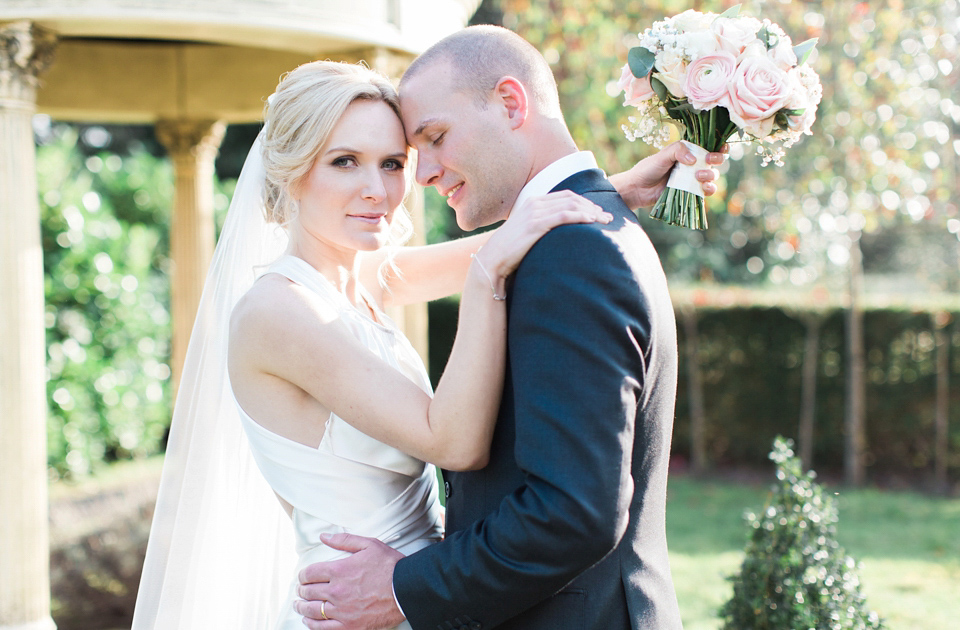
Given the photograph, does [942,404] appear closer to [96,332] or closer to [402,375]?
[402,375]

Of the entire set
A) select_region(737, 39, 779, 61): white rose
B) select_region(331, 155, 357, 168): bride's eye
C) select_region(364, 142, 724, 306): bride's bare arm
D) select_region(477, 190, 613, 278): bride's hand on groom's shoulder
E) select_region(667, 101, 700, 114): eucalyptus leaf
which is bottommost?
select_region(477, 190, 613, 278): bride's hand on groom's shoulder

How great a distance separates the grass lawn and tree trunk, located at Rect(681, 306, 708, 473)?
393mm

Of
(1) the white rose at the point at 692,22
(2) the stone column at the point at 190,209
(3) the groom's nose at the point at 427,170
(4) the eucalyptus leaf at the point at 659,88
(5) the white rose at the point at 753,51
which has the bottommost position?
(3) the groom's nose at the point at 427,170

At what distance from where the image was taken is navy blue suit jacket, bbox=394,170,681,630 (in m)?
1.86

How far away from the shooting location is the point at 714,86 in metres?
2.22

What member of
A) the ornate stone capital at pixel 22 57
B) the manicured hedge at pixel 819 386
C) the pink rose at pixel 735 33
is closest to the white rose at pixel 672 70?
the pink rose at pixel 735 33

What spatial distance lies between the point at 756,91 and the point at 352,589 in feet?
5.54

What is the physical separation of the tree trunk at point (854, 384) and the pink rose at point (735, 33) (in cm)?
923

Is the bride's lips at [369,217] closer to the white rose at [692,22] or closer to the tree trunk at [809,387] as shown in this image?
the white rose at [692,22]

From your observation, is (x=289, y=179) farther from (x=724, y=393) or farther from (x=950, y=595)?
(x=724, y=393)

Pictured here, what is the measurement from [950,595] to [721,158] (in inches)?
241

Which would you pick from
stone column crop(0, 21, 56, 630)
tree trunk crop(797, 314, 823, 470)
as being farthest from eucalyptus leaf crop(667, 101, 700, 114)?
tree trunk crop(797, 314, 823, 470)

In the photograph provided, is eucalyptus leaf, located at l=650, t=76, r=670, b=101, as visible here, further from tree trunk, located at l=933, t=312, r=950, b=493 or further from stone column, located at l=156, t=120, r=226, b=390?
tree trunk, located at l=933, t=312, r=950, b=493

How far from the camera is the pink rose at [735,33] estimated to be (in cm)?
230
